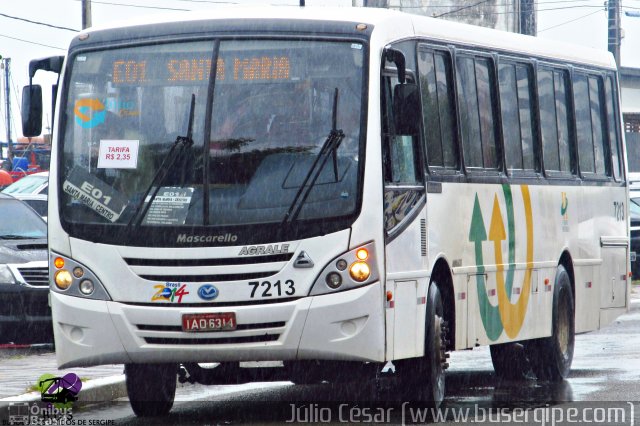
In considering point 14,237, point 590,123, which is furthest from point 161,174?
point 14,237

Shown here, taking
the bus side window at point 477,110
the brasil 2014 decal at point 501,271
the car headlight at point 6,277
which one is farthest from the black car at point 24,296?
the bus side window at point 477,110

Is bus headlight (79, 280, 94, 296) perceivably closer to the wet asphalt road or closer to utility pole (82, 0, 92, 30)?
the wet asphalt road

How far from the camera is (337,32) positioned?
10391 mm

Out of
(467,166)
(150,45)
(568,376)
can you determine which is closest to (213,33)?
(150,45)

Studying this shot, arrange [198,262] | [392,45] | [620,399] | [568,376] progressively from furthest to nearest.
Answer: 1. [568,376]
2. [620,399]
3. [392,45]
4. [198,262]

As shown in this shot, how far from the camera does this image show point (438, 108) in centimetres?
1163

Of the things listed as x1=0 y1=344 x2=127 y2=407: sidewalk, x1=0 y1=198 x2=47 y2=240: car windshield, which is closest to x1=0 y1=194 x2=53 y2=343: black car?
x1=0 y1=198 x2=47 y2=240: car windshield

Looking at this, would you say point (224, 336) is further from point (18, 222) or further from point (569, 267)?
point (18, 222)

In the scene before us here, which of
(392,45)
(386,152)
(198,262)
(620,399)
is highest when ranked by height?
(392,45)

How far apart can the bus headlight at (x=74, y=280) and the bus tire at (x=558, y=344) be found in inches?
200

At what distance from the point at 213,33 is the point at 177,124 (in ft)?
2.25

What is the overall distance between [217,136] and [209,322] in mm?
1241

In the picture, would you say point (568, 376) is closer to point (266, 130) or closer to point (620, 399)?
point (620, 399)
